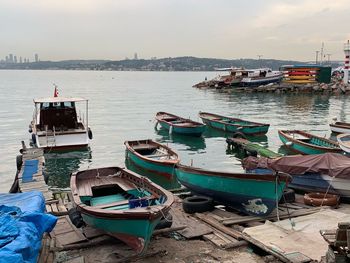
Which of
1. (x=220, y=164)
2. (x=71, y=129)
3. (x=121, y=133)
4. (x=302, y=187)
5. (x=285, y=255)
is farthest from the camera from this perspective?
(x=121, y=133)

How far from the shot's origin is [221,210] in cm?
1298

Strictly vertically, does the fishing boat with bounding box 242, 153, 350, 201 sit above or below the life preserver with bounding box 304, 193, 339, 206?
above

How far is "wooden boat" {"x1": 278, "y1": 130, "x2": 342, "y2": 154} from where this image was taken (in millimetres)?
21614

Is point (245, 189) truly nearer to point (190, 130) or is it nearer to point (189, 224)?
point (189, 224)

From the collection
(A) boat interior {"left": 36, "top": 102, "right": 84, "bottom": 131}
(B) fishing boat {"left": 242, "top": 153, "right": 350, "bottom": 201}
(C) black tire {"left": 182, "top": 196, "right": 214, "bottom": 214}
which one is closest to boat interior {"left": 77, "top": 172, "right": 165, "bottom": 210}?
(C) black tire {"left": 182, "top": 196, "right": 214, "bottom": 214}

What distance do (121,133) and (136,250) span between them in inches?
1045

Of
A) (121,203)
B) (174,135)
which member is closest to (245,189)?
(121,203)

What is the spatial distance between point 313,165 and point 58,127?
1844 centimetres

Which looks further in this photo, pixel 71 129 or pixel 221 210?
pixel 71 129

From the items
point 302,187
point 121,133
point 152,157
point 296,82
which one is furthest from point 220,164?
point 296,82

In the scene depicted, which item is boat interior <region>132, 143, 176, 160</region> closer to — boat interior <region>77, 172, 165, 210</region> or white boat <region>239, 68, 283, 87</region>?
boat interior <region>77, 172, 165, 210</region>

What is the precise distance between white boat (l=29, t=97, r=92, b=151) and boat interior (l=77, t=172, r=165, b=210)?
454 inches

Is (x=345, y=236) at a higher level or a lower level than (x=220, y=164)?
higher

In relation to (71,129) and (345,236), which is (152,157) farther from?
(345,236)
